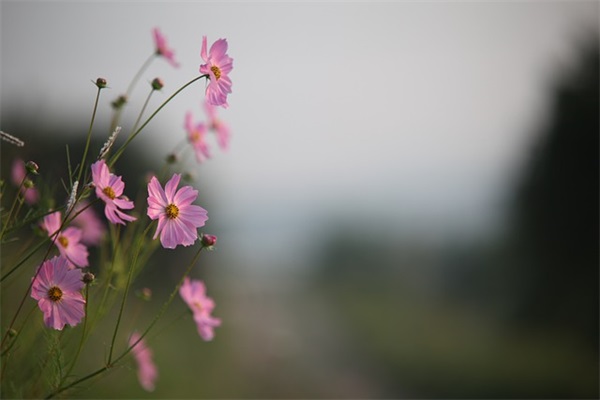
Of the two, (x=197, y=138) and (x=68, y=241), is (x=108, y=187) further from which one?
(x=197, y=138)

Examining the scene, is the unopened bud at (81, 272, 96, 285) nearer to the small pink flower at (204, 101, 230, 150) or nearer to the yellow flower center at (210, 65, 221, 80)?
the yellow flower center at (210, 65, 221, 80)

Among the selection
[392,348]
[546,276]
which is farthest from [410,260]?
[546,276]

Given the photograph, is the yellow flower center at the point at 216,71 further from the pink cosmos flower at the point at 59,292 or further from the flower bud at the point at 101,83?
the pink cosmos flower at the point at 59,292

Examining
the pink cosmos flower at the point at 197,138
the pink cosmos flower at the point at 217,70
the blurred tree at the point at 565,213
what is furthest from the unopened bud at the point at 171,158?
the blurred tree at the point at 565,213

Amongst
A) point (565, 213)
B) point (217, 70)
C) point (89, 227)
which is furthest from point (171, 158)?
point (565, 213)

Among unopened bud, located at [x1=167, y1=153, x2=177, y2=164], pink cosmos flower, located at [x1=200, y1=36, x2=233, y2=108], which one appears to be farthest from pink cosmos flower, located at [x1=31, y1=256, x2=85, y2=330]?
unopened bud, located at [x1=167, y1=153, x2=177, y2=164]

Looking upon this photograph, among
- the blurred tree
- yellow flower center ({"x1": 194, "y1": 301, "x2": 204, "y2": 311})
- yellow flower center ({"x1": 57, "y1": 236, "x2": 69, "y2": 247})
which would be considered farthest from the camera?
the blurred tree
